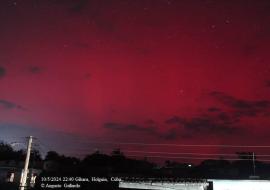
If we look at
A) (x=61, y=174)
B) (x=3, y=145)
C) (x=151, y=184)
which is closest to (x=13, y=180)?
(x=61, y=174)

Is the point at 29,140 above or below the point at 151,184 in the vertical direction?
above

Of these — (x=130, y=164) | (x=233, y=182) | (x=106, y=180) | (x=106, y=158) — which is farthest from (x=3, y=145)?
(x=233, y=182)

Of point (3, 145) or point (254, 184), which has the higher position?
point (3, 145)

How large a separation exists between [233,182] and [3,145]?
78.0m

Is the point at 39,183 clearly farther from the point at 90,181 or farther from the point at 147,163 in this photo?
the point at 147,163

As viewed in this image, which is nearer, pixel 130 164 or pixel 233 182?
pixel 233 182

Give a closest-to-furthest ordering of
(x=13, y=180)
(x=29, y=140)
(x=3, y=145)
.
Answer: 1. (x=29, y=140)
2. (x=13, y=180)
3. (x=3, y=145)

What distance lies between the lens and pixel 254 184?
44188mm

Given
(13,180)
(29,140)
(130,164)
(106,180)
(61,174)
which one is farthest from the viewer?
(130,164)

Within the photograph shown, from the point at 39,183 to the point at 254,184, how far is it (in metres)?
25.6

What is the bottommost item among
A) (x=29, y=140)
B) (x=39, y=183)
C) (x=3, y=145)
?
(x=39, y=183)

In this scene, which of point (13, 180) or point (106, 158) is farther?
point (106, 158)

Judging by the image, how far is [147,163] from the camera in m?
91.5

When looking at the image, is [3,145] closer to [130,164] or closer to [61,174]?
[130,164]
